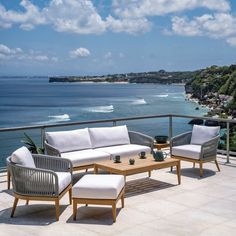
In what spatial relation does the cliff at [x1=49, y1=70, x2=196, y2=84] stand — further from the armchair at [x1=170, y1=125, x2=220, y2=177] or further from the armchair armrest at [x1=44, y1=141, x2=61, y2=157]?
the armchair armrest at [x1=44, y1=141, x2=61, y2=157]

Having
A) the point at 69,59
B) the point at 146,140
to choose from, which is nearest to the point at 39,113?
the point at 69,59

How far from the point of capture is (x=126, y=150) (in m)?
7.27

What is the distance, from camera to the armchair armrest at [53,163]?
233 inches

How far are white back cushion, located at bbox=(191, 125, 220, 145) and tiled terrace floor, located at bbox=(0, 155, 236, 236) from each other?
109 cm

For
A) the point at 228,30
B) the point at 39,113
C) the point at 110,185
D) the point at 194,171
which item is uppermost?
the point at 228,30

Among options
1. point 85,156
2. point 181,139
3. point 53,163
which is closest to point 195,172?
point 181,139

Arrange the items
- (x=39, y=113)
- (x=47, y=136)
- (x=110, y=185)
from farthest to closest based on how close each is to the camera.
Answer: (x=39, y=113) < (x=47, y=136) < (x=110, y=185)

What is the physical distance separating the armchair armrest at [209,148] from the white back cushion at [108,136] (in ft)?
4.65

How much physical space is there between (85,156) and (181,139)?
2090 mm

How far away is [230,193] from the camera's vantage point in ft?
20.1

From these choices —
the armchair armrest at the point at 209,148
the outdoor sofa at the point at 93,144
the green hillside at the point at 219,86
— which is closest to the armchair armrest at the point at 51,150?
the outdoor sofa at the point at 93,144

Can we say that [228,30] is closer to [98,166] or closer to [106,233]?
[98,166]

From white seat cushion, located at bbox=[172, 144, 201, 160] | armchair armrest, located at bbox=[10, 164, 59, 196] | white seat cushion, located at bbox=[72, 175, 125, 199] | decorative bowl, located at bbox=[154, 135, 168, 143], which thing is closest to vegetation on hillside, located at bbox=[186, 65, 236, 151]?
decorative bowl, located at bbox=[154, 135, 168, 143]

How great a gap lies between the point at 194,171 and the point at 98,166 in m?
2.02
